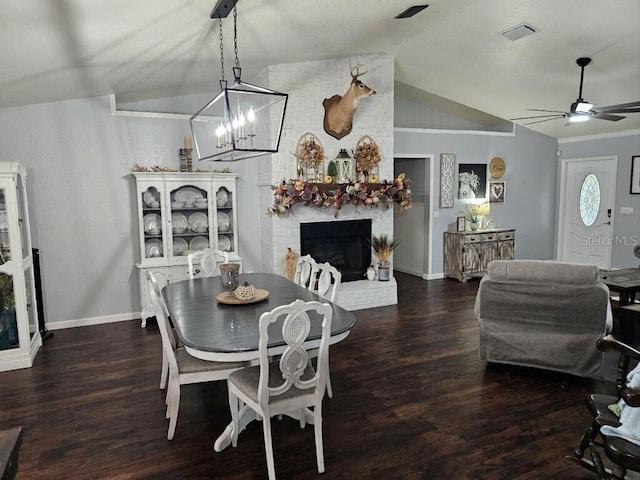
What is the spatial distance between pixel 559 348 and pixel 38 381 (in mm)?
4149

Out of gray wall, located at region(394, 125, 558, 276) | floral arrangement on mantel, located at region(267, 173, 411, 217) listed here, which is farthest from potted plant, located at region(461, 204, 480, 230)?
floral arrangement on mantel, located at region(267, 173, 411, 217)

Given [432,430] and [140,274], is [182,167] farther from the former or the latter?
[432,430]

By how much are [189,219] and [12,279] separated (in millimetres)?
Answer: 1945

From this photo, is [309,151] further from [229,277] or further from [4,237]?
[4,237]

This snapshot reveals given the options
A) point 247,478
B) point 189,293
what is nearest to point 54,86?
point 189,293

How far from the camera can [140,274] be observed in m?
4.99

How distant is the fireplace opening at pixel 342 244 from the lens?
5.57 metres

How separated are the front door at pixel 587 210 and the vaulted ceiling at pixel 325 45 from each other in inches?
39.9

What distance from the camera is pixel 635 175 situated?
676cm

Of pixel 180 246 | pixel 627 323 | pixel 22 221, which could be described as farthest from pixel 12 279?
pixel 627 323

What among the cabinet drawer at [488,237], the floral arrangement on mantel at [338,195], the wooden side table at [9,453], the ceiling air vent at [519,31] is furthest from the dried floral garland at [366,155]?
the wooden side table at [9,453]

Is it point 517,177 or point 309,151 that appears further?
point 517,177

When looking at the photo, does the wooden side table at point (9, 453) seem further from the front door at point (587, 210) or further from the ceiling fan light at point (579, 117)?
the front door at point (587, 210)
